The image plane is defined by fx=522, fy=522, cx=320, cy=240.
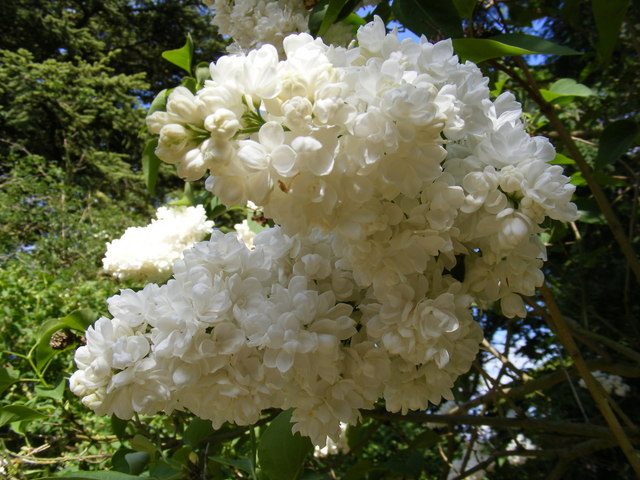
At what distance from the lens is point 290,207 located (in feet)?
1.68

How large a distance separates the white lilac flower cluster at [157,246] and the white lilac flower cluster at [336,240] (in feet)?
3.14

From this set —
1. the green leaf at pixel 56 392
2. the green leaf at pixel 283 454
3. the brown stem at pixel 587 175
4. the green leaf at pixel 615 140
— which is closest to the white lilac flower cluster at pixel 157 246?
the green leaf at pixel 56 392

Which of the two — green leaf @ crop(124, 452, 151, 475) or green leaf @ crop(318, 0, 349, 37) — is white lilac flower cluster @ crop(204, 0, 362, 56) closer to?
green leaf @ crop(318, 0, 349, 37)

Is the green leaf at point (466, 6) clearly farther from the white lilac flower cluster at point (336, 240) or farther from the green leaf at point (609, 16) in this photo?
the white lilac flower cluster at point (336, 240)

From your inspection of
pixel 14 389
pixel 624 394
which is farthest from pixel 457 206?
pixel 624 394

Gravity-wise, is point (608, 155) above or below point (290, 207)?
above

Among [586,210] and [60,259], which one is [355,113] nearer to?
[586,210]

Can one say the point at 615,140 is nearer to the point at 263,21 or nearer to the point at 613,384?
the point at 263,21

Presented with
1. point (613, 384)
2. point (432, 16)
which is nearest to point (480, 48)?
point (432, 16)

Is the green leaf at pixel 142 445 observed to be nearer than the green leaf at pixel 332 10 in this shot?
No

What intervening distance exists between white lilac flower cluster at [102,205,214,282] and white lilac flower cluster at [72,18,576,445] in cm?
96

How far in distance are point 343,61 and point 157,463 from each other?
0.82 metres

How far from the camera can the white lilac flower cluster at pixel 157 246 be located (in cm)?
162

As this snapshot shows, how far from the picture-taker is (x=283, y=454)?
83cm
